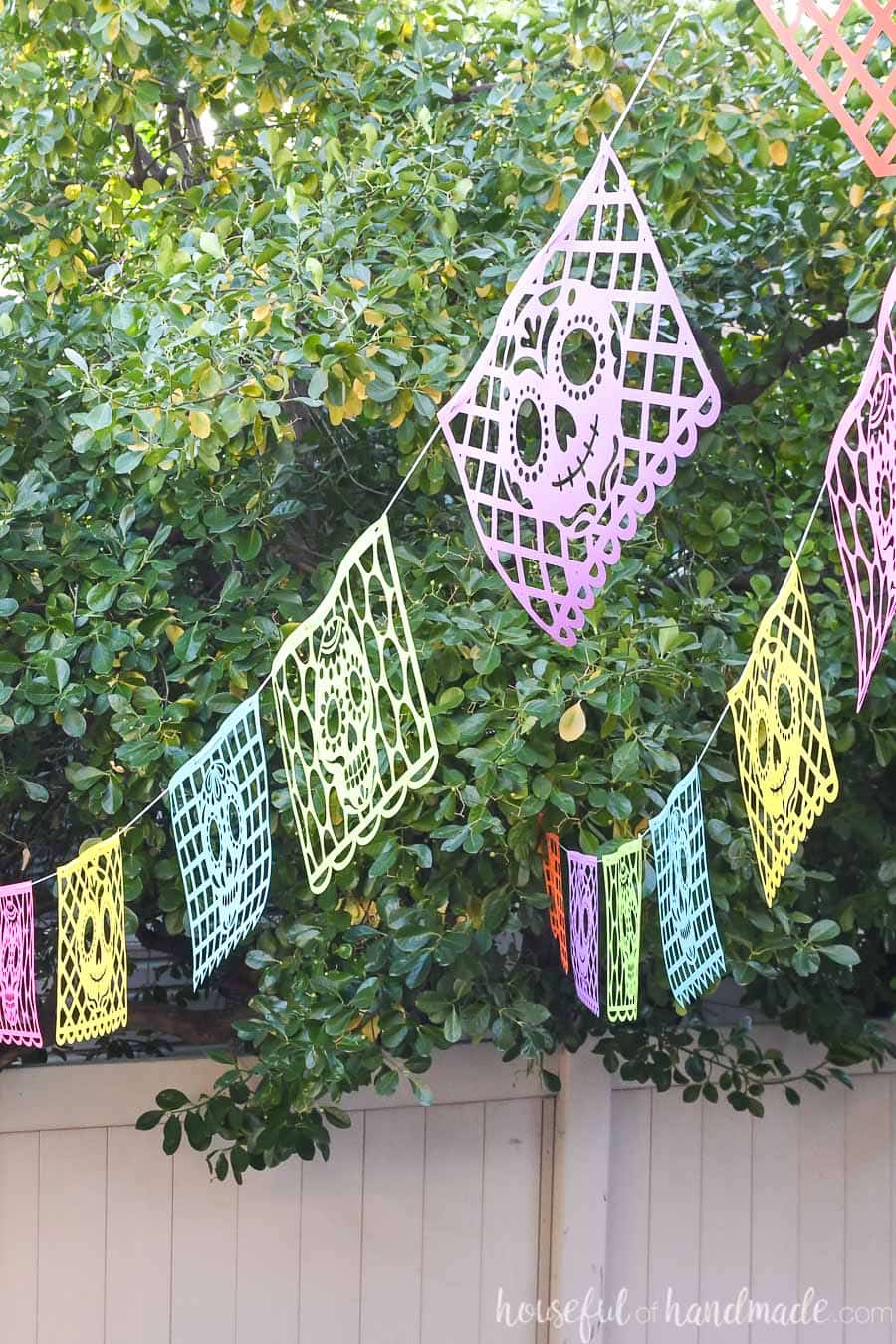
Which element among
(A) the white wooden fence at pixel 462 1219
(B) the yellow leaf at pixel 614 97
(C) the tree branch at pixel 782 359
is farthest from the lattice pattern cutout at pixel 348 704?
(A) the white wooden fence at pixel 462 1219

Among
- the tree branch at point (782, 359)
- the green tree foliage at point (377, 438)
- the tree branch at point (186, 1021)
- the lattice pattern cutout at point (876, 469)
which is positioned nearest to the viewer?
the lattice pattern cutout at point (876, 469)

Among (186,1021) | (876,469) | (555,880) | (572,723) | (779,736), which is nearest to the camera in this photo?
(876,469)

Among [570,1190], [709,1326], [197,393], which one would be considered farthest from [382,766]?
[709,1326]

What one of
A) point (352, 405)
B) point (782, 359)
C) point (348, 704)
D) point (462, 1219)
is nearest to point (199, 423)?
point (352, 405)

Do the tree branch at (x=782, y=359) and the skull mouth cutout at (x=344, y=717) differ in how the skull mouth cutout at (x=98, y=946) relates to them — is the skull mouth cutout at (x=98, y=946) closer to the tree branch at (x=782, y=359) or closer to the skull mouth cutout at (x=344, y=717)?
the skull mouth cutout at (x=344, y=717)

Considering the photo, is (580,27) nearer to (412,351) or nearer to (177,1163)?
(412,351)

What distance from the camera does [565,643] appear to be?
1206 mm

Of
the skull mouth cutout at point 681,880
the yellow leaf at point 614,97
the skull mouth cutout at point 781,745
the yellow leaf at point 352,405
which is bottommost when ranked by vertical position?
the skull mouth cutout at point 681,880

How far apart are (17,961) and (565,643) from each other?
2.97 ft

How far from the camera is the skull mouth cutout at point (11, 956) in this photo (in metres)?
1.72

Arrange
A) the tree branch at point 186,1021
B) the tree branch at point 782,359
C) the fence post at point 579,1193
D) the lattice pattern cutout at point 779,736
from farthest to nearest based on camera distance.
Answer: the fence post at point 579,1193
the tree branch at point 186,1021
the tree branch at point 782,359
the lattice pattern cutout at point 779,736

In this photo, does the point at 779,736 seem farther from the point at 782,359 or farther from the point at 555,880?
the point at 782,359

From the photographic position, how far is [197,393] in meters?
1.74

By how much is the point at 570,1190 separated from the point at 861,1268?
0.75 metres
